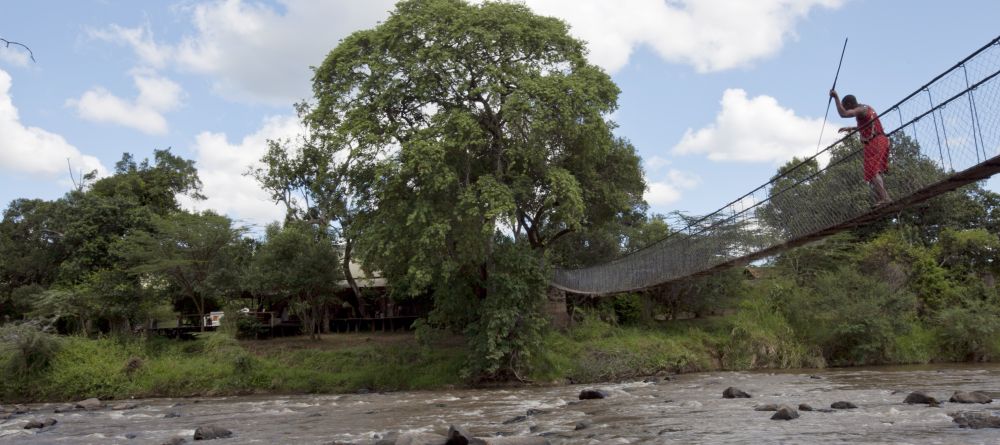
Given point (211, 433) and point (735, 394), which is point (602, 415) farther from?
point (211, 433)

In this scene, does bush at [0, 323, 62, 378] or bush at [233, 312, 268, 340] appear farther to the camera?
bush at [233, 312, 268, 340]

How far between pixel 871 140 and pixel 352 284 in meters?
17.4

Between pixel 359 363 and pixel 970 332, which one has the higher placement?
pixel 359 363

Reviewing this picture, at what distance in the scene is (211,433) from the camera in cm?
962

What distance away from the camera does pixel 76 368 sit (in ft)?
60.1

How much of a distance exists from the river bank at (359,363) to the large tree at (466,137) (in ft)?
4.86

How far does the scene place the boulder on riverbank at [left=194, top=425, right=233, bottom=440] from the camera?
31.2ft

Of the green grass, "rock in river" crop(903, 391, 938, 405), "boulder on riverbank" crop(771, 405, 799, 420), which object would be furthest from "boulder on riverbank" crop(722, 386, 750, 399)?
the green grass

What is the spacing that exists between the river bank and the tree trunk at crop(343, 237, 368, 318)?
3124 millimetres

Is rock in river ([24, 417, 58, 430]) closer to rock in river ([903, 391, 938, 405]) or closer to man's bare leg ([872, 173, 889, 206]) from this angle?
man's bare leg ([872, 173, 889, 206])

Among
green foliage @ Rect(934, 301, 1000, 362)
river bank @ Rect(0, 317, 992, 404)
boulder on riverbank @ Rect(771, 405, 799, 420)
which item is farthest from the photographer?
green foliage @ Rect(934, 301, 1000, 362)

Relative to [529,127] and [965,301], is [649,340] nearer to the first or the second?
[529,127]

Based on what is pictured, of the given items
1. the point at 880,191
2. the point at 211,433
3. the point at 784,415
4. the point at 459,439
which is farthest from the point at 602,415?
the point at 211,433

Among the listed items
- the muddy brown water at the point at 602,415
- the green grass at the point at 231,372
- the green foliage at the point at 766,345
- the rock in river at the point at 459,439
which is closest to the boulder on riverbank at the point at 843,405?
the muddy brown water at the point at 602,415
